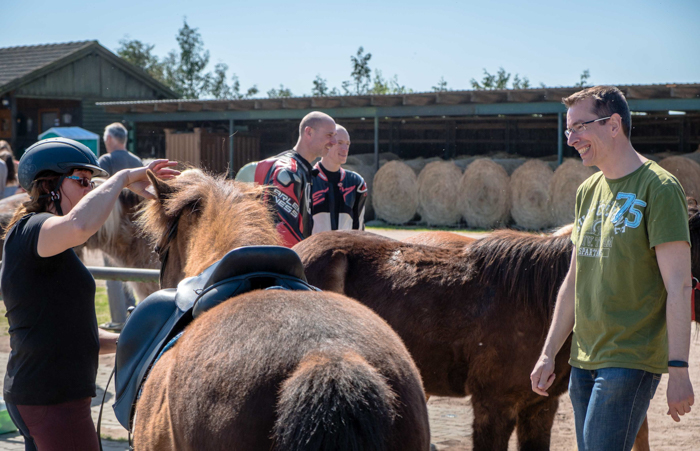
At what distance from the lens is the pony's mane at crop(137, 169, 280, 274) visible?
2279 millimetres

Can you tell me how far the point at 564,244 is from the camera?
3.42 m

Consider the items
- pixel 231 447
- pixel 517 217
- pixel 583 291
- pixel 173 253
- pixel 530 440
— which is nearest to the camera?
pixel 231 447

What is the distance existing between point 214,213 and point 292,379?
117cm

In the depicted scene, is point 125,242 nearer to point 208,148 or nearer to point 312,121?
point 312,121

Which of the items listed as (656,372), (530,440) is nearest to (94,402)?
(530,440)

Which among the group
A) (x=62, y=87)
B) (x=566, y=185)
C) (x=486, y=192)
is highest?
(x=62, y=87)

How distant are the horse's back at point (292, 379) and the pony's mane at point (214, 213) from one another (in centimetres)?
56

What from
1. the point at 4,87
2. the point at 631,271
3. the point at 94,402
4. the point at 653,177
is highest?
the point at 4,87

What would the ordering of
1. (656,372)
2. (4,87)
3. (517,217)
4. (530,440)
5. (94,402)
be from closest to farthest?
(656,372) < (530,440) < (94,402) < (517,217) < (4,87)

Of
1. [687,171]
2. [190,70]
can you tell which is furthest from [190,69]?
[687,171]

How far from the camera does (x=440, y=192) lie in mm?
15977

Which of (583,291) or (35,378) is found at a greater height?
(583,291)

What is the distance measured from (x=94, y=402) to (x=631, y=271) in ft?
14.5

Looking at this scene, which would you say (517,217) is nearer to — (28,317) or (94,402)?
(94,402)
